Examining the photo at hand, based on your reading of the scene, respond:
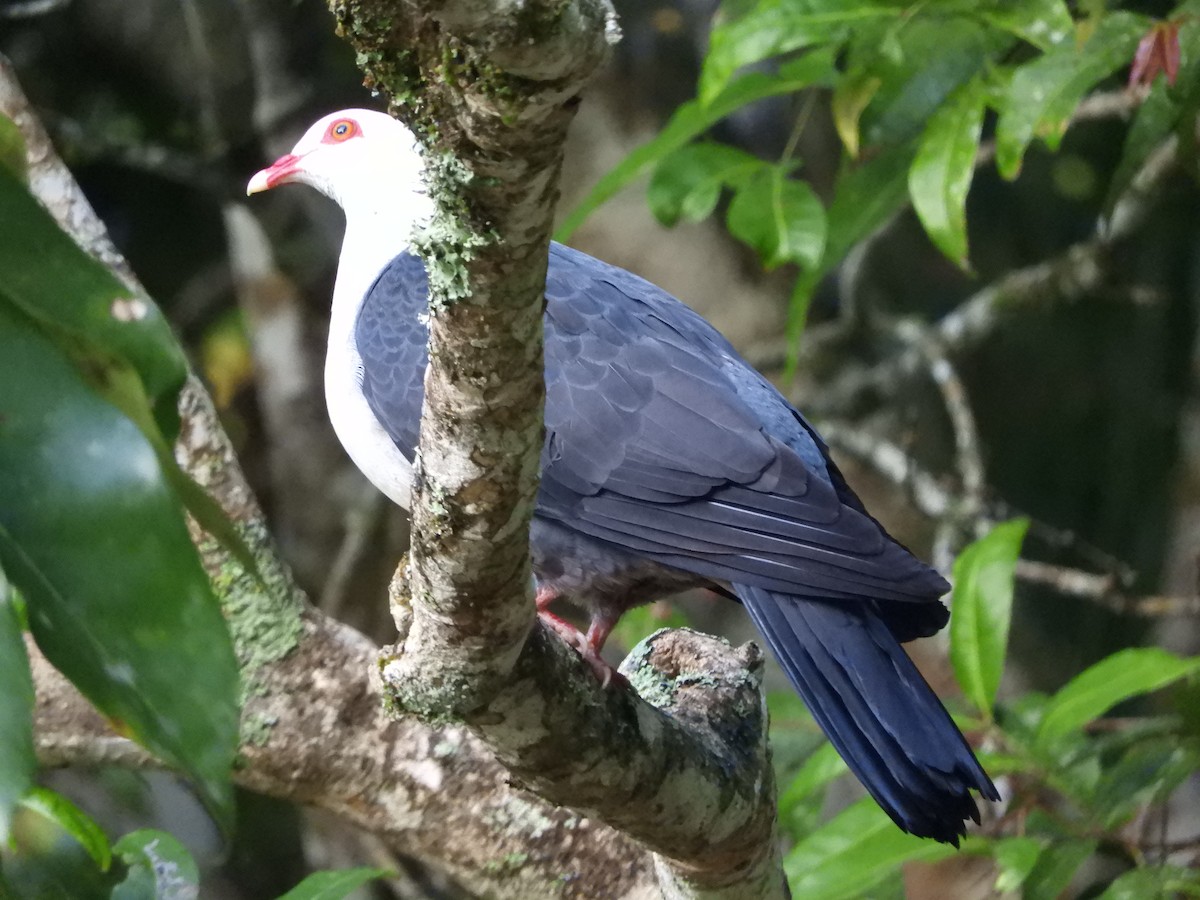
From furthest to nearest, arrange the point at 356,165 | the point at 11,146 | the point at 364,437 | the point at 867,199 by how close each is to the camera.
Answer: the point at 356,165 → the point at 867,199 → the point at 364,437 → the point at 11,146

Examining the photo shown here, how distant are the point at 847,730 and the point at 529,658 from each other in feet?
1.92

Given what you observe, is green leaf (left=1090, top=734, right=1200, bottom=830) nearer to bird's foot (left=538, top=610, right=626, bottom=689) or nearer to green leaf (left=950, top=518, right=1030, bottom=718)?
green leaf (left=950, top=518, right=1030, bottom=718)

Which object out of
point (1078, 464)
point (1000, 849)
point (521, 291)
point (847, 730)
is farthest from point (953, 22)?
point (1078, 464)

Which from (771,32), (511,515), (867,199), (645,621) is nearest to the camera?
(511,515)

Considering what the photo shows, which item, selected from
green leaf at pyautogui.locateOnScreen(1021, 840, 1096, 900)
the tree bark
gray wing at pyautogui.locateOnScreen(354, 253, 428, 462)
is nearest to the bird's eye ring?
gray wing at pyautogui.locateOnScreen(354, 253, 428, 462)

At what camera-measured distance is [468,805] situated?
1986mm

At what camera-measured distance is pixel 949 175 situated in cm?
194

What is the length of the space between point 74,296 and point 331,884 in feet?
4.75

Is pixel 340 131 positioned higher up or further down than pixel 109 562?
further down

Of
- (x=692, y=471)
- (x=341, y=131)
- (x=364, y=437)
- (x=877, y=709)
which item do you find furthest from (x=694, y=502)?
(x=341, y=131)

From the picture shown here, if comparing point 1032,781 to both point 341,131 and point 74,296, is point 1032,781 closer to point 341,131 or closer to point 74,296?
point 341,131

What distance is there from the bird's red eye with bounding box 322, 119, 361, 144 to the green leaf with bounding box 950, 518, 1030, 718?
1481 millimetres

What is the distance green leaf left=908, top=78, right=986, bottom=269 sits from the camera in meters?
1.93

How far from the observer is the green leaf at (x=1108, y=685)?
1985 millimetres
